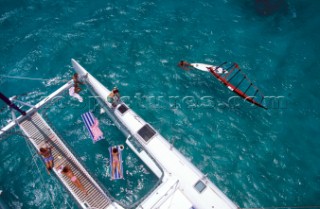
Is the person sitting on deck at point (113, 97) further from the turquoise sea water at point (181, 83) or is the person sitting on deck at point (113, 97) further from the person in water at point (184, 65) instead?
the person in water at point (184, 65)

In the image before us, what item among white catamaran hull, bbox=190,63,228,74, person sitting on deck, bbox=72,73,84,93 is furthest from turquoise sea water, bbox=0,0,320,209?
person sitting on deck, bbox=72,73,84,93

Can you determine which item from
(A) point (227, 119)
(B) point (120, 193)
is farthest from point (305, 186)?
Answer: (B) point (120, 193)

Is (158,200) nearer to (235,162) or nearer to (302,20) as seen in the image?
(235,162)

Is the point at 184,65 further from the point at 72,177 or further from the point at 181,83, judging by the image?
the point at 72,177

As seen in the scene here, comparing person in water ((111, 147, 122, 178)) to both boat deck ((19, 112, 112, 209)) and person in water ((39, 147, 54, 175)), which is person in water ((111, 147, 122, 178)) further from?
person in water ((39, 147, 54, 175))

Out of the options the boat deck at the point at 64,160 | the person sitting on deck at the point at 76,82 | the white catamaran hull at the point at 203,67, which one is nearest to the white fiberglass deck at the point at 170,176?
the boat deck at the point at 64,160

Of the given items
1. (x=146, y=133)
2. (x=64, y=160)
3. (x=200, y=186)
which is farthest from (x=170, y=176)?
(x=64, y=160)
